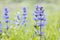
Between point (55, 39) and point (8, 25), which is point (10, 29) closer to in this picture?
point (8, 25)

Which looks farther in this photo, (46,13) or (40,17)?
(46,13)

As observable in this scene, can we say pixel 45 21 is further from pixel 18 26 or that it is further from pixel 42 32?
pixel 18 26

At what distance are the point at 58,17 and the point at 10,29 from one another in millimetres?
354

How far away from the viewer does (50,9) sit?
1.25m

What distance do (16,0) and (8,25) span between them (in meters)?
0.23

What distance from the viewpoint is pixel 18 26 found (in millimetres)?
1191

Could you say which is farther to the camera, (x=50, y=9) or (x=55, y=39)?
(x=50, y=9)

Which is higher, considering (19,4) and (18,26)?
(19,4)

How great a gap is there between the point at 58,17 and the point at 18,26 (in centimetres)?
29

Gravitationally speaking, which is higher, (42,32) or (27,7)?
(27,7)

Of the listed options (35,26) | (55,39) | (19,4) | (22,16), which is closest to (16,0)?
(19,4)

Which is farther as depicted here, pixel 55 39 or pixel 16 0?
pixel 16 0

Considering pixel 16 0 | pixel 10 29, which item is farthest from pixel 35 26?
pixel 16 0

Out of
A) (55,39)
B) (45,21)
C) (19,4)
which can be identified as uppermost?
(19,4)
